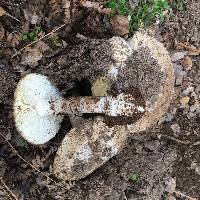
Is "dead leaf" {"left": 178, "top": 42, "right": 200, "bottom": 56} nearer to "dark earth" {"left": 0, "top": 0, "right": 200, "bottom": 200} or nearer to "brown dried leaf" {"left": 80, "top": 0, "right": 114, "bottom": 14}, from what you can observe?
"dark earth" {"left": 0, "top": 0, "right": 200, "bottom": 200}

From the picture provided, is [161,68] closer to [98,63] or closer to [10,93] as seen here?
[98,63]

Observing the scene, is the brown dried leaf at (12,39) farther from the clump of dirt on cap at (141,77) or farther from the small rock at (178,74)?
the small rock at (178,74)

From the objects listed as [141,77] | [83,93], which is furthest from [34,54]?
[141,77]

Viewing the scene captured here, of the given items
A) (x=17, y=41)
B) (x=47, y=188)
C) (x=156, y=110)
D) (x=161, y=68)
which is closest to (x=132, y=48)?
(x=161, y=68)

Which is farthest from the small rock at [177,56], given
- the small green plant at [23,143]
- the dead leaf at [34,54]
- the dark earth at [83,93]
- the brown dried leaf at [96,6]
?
the small green plant at [23,143]

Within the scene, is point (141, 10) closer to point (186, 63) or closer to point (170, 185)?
point (186, 63)
